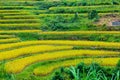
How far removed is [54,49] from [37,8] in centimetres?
1481

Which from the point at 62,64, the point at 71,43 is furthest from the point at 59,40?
the point at 62,64

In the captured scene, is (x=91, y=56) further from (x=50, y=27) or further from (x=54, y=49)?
(x=50, y=27)

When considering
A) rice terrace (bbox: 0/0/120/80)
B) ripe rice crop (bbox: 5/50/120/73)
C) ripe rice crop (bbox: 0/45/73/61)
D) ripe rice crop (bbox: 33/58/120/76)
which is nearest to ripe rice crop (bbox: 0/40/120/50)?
rice terrace (bbox: 0/0/120/80)

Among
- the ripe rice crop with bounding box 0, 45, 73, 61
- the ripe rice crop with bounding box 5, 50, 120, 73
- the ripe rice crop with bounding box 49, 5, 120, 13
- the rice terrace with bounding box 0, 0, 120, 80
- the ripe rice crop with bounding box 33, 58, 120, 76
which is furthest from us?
the ripe rice crop with bounding box 49, 5, 120, 13

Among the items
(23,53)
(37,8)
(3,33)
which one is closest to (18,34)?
(3,33)

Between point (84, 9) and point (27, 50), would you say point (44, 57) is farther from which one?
point (84, 9)

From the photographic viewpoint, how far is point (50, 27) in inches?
1286

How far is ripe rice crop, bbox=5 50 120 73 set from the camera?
2179 centimetres

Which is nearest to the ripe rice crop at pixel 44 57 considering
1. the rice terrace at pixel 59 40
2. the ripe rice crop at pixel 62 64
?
the rice terrace at pixel 59 40

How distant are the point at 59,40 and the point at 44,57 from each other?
5139 mm

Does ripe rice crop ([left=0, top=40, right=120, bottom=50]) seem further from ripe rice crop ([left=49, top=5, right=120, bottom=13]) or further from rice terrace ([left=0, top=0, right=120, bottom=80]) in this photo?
ripe rice crop ([left=49, top=5, right=120, bottom=13])

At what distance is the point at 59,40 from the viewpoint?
28.8 metres

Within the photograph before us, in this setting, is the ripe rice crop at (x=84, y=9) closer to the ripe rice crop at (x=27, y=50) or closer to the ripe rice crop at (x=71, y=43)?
the ripe rice crop at (x=71, y=43)

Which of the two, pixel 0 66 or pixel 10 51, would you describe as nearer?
pixel 0 66
